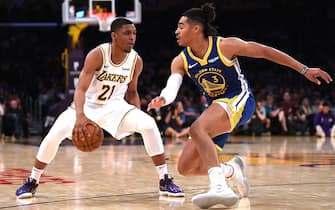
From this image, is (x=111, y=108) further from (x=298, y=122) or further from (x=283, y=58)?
(x=298, y=122)

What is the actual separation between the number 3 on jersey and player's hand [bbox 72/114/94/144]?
59 centimetres

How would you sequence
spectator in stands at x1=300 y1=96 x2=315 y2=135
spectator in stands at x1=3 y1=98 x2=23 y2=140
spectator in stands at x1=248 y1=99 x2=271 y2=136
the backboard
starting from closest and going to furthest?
the backboard
spectator in stands at x1=3 y1=98 x2=23 y2=140
spectator in stands at x1=248 y1=99 x2=271 y2=136
spectator in stands at x1=300 y1=96 x2=315 y2=135

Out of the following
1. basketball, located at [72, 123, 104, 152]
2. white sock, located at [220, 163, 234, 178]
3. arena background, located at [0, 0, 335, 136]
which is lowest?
arena background, located at [0, 0, 335, 136]

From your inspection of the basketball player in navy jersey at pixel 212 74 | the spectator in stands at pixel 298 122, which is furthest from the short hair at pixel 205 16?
the spectator in stands at pixel 298 122

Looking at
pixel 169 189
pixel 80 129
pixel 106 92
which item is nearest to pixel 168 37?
pixel 106 92

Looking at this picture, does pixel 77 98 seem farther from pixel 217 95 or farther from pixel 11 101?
pixel 11 101

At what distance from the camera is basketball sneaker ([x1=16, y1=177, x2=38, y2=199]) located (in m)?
6.23

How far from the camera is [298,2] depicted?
84.9ft

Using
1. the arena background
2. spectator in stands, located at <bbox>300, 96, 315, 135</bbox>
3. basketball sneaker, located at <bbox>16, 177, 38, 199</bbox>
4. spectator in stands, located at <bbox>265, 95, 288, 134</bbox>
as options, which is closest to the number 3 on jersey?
basketball sneaker, located at <bbox>16, 177, 38, 199</bbox>

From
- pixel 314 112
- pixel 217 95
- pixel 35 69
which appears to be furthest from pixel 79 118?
pixel 35 69

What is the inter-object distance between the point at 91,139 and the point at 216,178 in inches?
46.9

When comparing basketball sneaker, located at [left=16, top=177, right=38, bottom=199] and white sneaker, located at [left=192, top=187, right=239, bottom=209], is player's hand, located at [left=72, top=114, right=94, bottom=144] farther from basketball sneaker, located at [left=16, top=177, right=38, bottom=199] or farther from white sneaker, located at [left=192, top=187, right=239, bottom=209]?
white sneaker, located at [left=192, top=187, right=239, bottom=209]

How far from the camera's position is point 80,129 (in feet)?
19.4

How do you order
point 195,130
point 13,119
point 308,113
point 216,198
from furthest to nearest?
point 308,113
point 13,119
point 195,130
point 216,198
